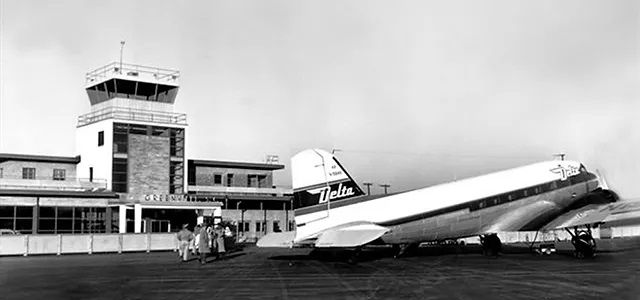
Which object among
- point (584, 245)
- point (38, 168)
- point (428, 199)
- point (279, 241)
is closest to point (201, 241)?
point (279, 241)

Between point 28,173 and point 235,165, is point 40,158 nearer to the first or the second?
point 28,173

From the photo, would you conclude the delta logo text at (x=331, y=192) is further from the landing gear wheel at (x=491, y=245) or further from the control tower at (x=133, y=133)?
the control tower at (x=133, y=133)

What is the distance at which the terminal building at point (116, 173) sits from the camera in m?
57.5

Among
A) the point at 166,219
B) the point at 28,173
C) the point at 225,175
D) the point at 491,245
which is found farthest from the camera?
the point at 225,175

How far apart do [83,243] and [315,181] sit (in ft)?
68.8

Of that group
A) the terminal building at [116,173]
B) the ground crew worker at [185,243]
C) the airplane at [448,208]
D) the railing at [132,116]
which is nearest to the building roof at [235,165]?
the terminal building at [116,173]

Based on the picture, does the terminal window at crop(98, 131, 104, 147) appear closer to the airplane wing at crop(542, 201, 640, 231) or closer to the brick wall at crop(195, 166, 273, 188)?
the brick wall at crop(195, 166, 273, 188)

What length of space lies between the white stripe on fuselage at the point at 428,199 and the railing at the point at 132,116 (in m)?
39.0

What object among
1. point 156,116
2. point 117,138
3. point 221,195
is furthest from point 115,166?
point 221,195

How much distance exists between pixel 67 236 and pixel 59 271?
17074mm

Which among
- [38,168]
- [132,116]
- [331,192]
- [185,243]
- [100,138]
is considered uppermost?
[132,116]

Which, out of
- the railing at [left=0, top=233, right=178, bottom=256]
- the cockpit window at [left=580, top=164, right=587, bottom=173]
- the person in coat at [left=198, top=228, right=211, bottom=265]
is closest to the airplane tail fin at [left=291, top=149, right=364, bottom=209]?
the person in coat at [left=198, top=228, right=211, bottom=265]

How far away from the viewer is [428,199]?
29.6 m

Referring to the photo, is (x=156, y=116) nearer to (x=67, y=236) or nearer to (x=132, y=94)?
(x=132, y=94)
